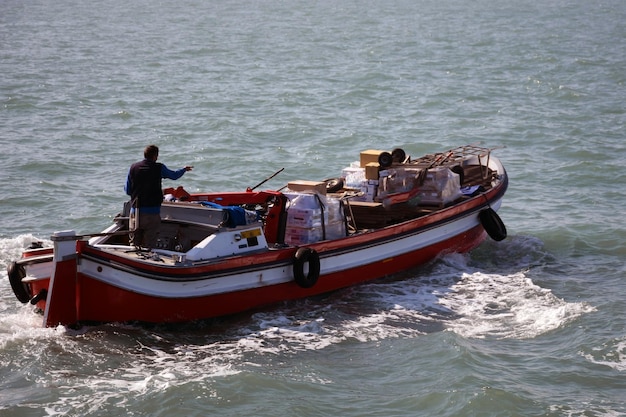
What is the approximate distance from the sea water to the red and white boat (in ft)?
1.15

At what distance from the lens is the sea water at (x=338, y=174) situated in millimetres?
12844

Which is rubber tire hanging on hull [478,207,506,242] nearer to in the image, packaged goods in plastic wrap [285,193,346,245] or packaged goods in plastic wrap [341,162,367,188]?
packaged goods in plastic wrap [341,162,367,188]

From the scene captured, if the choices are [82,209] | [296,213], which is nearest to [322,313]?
[296,213]

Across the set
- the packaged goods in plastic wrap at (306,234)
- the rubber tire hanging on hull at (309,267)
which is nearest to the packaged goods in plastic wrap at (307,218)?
the packaged goods in plastic wrap at (306,234)

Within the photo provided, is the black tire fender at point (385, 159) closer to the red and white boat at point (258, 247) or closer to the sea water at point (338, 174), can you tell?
the red and white boat at point (258, 247)

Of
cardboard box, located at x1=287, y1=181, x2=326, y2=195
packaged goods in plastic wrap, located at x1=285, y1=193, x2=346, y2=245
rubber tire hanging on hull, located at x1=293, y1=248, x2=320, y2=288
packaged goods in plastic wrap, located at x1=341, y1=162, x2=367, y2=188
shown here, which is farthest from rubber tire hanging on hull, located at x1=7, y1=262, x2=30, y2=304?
packaged goods in plastic wrap, located at x1=341, y1=162, x2=367, y2=188

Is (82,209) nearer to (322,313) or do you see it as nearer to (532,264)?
(322,313)

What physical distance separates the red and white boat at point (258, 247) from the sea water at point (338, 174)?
350mm

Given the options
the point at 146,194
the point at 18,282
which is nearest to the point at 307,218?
the point at 146,194

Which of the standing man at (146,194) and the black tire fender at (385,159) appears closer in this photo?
the standing man at (146,194)

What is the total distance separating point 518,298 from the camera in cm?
1627

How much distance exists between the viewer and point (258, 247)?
A: 15.0m

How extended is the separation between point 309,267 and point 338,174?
9.96 m

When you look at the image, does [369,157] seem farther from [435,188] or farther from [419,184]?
[435,188]
